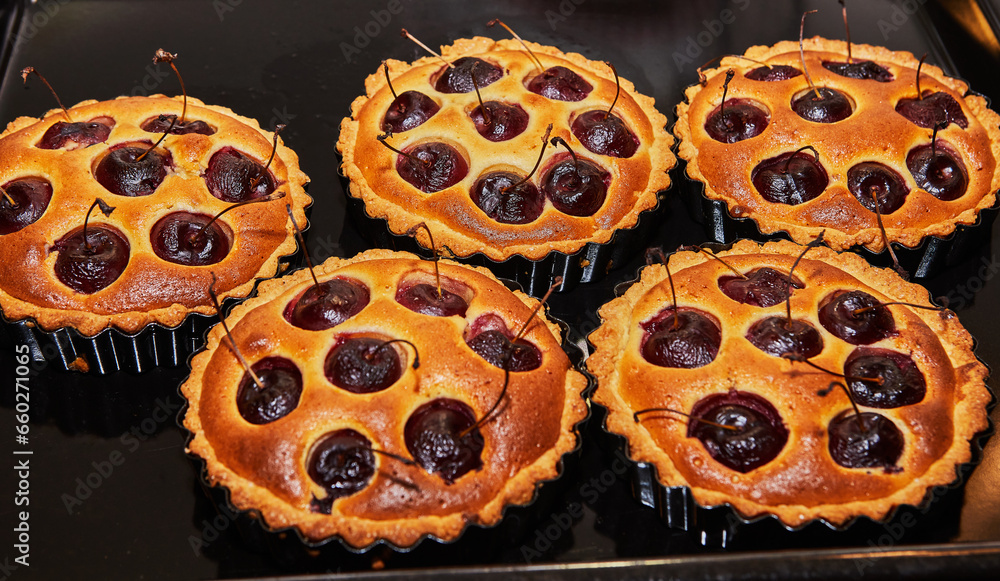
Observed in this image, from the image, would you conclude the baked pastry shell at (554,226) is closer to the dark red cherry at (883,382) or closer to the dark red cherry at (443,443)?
the dark red cherry at (443,443)

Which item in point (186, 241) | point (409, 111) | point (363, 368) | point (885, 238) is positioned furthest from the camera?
point (409, 111)

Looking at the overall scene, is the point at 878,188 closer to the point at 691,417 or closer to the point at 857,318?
the point at 857,318

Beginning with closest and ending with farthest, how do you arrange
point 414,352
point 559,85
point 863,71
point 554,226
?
1. point 414,352
2. point 554,226
3. point 559,85
4. point 863,71

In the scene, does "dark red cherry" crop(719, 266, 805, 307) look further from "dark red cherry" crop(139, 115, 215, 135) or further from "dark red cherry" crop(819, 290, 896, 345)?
"dark red cherry" crop(139, 115, 215, 135)

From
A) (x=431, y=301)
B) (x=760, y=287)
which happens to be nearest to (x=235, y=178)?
(x=431, y=301)

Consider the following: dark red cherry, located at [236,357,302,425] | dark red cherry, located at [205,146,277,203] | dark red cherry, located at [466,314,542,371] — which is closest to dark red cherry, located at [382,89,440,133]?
dark red cherry, located at [205,146,277,203]

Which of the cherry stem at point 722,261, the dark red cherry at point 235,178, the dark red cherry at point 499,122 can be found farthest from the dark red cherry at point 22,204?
the cherry stem at point 722,261

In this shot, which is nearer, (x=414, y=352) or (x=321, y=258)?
(x=414, y=352)
